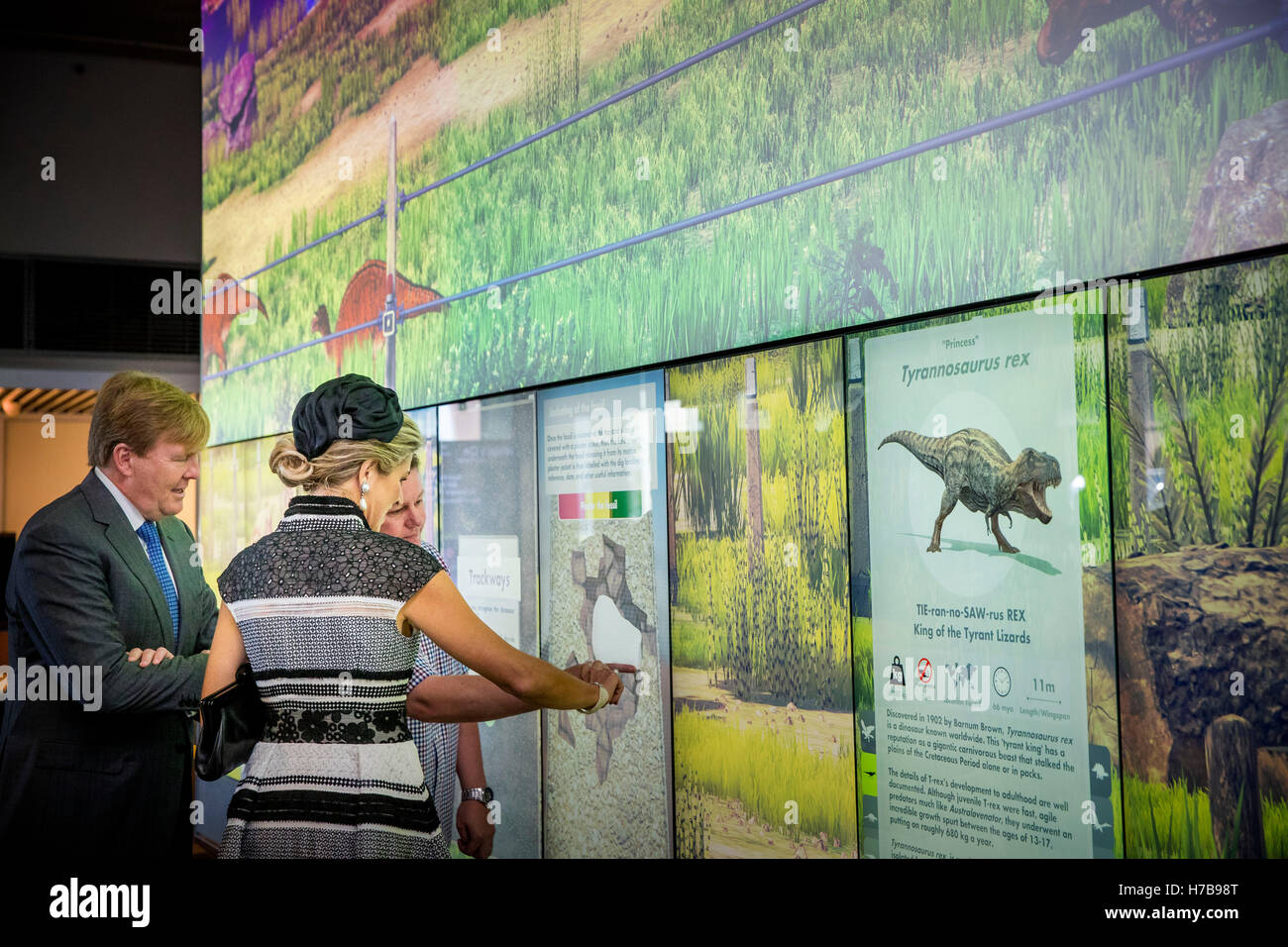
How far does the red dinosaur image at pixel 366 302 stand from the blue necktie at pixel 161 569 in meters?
1.54

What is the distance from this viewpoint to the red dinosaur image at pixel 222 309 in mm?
6438

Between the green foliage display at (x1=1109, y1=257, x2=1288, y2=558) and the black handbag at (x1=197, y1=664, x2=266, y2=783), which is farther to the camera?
the black handbag at (x1=197, y1=664, x2=266, y2=783)

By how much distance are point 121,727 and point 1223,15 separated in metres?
3.31

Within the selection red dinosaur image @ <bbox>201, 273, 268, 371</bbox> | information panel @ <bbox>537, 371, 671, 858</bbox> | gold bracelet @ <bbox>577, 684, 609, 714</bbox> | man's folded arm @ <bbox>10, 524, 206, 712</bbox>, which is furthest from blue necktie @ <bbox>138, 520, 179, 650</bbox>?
red dinosaur image @ <bbox>201, 273, 268, 371</bbox>

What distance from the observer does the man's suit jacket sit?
3182 millimetres

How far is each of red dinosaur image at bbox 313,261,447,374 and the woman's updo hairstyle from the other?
1.75m

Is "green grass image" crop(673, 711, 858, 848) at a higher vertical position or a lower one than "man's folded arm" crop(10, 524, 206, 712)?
lower

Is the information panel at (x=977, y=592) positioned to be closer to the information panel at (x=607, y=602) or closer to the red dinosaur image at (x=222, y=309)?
the information panel at (x=607, y=602)

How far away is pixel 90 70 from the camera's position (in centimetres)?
741

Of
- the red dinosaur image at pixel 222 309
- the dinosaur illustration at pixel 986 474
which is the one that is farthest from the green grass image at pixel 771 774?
the red dinosaur image at pixel 222 309

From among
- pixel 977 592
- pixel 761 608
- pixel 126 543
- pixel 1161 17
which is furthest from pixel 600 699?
pixel 1161 17

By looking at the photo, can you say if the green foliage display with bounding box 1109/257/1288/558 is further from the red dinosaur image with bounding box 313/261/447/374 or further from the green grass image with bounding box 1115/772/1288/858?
the red dinosaur image with bounding box 313/261/447/374

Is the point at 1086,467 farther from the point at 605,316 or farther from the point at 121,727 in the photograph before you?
the point at 121,727
